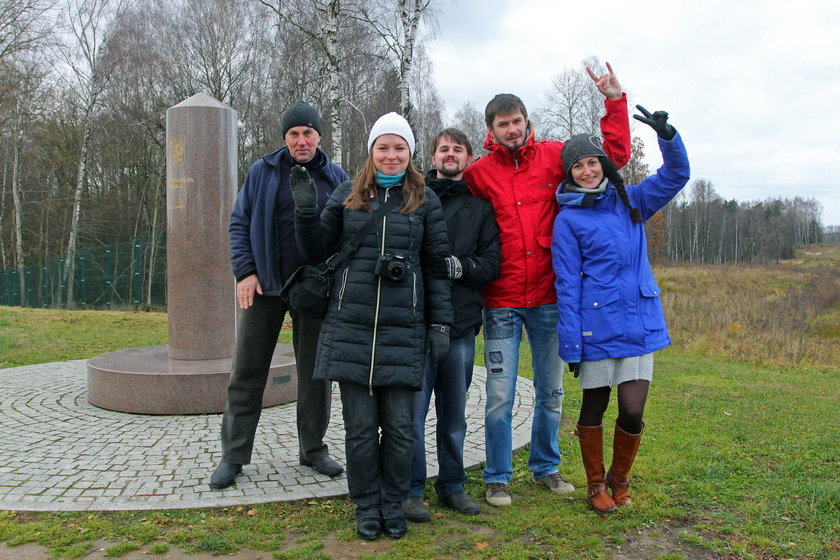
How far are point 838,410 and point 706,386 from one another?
1.47m

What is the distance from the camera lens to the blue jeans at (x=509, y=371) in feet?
12.1

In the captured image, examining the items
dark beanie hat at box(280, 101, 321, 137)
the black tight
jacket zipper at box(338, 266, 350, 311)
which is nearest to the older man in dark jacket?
dark beanie hat at box(280, 101, 321, 137)

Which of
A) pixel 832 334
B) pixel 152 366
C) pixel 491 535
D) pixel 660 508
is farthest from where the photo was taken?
pixel 832 334

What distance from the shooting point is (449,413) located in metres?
3.64

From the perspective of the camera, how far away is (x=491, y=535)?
3.29m

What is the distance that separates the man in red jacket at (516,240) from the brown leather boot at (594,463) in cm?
41

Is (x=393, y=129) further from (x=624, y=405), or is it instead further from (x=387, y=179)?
(x=624, y=405)

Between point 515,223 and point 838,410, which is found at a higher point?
point 515,223

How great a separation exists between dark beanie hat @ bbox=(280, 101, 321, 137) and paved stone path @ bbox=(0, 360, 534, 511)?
216 cm

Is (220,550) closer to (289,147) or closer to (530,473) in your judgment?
(530,473)

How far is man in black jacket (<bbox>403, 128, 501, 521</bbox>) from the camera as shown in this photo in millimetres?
3541

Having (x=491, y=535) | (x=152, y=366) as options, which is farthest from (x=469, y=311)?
(x=152, y=366)

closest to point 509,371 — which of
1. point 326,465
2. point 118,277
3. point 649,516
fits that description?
point 649,516

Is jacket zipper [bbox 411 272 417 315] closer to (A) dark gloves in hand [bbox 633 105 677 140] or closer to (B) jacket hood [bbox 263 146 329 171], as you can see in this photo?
(B) jacket hood [bbox 263 146 329 171]
